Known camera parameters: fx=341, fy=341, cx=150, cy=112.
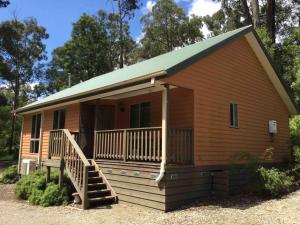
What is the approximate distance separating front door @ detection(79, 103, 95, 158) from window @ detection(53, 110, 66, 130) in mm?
2112

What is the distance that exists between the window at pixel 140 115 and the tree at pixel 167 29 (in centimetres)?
2799

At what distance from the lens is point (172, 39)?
136 feet

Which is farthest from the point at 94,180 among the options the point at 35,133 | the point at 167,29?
the point at 167,29

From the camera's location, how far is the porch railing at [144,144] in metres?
9.78

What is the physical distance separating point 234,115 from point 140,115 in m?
3.72

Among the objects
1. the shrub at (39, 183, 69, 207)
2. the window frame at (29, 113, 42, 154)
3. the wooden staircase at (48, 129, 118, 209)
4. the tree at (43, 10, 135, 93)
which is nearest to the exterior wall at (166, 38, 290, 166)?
the wooden staircase at (48, 129, 118, 209)

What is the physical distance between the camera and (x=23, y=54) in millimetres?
44062

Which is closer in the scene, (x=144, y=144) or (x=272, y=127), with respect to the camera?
(x=144, y=144)

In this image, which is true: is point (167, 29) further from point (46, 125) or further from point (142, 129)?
point (142, 129)

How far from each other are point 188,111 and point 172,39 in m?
31.9

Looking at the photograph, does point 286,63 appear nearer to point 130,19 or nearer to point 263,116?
point 263,116

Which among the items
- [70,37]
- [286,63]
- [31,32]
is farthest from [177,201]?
[31,32]

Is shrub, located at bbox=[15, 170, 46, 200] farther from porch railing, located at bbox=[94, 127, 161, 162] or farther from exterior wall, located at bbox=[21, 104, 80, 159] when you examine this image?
exterior wall, located at bbox=[21, 104, 80, 159]

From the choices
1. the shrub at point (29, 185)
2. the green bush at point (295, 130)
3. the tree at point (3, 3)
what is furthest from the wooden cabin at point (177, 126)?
the tree at point (3, 3)
